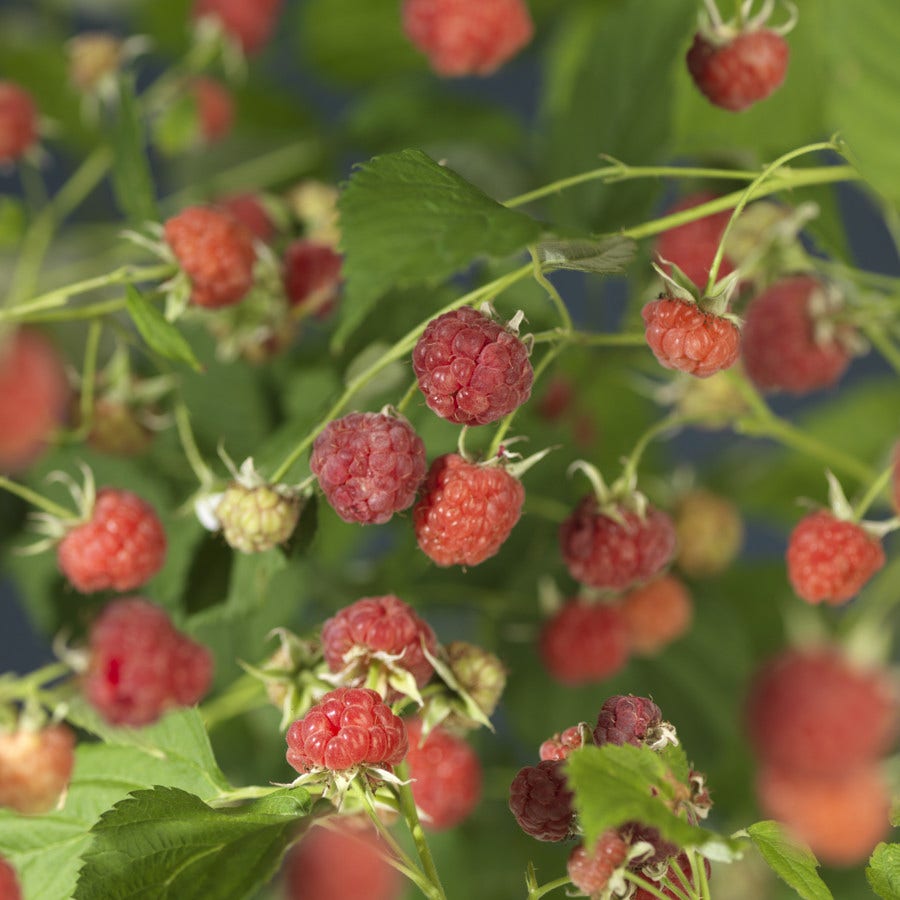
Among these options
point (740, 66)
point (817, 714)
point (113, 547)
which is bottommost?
point (817, 714)

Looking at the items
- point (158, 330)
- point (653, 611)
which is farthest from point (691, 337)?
point (653, 611)

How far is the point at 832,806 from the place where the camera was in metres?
0.83

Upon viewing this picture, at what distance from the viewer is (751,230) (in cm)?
59

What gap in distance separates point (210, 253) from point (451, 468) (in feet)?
0.56

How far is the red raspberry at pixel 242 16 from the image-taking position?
0.89 m

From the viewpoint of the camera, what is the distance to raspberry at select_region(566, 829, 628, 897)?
0.37 meters

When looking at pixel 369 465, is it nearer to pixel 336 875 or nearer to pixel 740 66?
pixel 740 66

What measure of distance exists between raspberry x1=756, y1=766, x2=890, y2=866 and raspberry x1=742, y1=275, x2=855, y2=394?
0.26 meters

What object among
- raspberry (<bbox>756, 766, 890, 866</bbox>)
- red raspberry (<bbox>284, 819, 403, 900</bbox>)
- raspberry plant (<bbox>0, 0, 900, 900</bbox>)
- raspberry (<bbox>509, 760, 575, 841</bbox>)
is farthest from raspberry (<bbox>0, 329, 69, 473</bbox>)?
raspberry (<bbox>756, 766, 890, 866</bbox>)

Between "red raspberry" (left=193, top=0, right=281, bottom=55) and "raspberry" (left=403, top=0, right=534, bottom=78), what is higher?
"raspberry" (left=403, top=0, right=534, bottom=78)

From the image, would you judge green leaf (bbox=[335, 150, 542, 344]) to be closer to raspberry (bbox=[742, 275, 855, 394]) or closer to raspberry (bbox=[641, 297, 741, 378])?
raspberry (bbox=[641, 297, 741, 378])

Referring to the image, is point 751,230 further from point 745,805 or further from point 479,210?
point 745,805

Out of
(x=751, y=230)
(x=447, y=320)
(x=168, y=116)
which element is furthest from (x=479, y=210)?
(x=168, y=116)

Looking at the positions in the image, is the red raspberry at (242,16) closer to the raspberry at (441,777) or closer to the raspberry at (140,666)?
the raspberry at (140,666)
